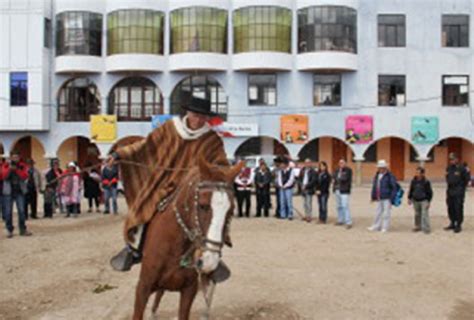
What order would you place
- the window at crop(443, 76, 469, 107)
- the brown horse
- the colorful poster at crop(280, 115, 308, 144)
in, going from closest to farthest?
1. the brown horse
2. the colorful poster at crop(280, 115, 308, 144)
3. the window at crop(443, 76, 469, 107)

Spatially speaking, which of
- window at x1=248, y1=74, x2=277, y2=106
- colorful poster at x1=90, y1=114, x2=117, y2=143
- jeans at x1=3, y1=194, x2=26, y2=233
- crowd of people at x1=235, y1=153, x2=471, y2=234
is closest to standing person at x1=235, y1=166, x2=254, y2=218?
crowd of people at x1=235, y1=153, x2=471, y2=234

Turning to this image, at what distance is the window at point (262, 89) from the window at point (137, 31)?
648 centimetres

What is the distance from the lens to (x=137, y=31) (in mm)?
33656

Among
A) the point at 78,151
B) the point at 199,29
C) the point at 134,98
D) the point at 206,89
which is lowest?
the point at 78,151

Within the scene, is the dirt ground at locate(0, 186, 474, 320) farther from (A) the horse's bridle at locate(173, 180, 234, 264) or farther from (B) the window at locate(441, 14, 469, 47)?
(B) the window at locate(441, 14, 469, 47)

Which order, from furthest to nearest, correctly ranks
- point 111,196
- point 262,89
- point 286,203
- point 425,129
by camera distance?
1. point 262,89
2. point 425,129
3. point 111,196
4. point 286,203

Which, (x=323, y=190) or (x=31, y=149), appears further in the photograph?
(x=31, y=149)

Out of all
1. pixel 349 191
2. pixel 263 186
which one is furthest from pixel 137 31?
pixel 349 191

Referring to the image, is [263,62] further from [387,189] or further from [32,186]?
[387,189]

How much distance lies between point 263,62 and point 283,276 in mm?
25150

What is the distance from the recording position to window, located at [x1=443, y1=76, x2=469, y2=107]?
3397cm

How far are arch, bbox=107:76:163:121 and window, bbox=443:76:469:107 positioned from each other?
1901 cm

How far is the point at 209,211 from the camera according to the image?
4.34 m

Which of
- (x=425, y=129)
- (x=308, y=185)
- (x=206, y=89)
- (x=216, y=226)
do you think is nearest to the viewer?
(x=216, y=226)
